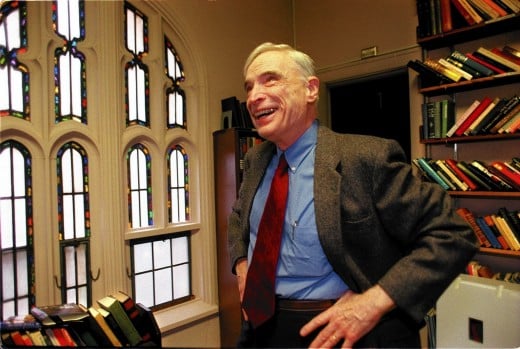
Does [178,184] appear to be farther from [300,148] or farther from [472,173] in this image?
[472,173]

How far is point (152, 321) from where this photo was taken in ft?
4.36

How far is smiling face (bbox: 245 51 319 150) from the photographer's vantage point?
2.62 ft

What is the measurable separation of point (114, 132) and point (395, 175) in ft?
4.82

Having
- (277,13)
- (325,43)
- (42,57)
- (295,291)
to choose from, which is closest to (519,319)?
(295,291)

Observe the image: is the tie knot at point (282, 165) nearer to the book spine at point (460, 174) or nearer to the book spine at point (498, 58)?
the book spine at point (460, 174)

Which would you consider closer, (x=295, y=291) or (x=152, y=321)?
(x=295, y=291)

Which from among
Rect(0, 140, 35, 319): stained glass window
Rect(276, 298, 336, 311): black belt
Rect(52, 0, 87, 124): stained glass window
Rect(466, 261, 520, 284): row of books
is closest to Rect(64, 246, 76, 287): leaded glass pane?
Rect(0, 140, 35, 319): stained glass window

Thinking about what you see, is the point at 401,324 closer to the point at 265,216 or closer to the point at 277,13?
the point at 265,216

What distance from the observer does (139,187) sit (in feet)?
6.18

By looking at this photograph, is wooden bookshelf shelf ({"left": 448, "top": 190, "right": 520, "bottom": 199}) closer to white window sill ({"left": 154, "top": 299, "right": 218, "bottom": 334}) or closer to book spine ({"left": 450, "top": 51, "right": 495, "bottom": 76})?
book spine ({"left": 450, "top": 51, "right": 495, "bottom": 76})

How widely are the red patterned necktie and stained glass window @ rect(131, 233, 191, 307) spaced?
1223 mm

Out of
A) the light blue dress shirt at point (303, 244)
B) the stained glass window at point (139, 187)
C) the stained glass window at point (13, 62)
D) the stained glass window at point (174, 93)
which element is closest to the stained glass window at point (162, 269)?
the stained glass window at point (139, 187)

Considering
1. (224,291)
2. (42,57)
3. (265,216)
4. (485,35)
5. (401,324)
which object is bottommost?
(224,291)

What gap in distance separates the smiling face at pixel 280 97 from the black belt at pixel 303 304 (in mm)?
357
